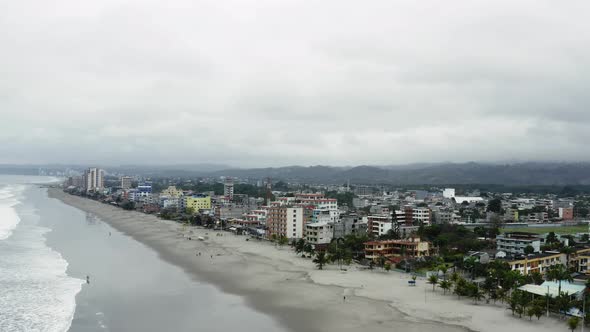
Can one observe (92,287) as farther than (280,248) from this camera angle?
Result: No

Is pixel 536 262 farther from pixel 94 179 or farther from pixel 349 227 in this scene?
pixel 94 179

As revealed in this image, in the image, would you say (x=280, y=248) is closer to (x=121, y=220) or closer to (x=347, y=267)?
(x=347, y=267)

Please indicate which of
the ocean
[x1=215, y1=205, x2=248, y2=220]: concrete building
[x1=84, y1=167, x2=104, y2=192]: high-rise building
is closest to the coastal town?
[x1=215, y1=205, x2=248, y2=220]: concrete building

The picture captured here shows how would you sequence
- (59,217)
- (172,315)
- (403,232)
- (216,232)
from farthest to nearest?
(59,217) < (216,232) < (403,232) < (172,315)

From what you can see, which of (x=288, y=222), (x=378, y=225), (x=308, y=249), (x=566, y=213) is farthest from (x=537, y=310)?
(x=566, y=213)

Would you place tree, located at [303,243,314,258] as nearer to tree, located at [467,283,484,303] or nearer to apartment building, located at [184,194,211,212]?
tree, located at [467,283,484,303]

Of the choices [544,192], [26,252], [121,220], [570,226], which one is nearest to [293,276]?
[26,252]

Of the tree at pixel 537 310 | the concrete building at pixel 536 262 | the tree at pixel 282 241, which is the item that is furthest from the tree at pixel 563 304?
the tree at pixel 282 241
